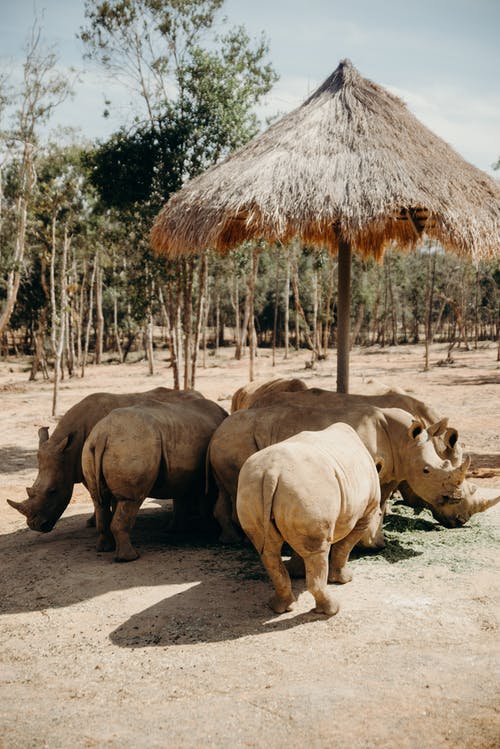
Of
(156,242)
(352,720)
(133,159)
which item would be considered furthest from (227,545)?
(133,159)

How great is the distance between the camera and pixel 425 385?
24.7 m

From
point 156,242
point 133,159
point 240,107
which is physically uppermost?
point 240,107

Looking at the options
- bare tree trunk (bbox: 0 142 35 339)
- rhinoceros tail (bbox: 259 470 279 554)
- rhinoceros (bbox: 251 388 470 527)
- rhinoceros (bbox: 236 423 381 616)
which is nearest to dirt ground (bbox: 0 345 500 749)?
rhinoceros (bbox: 251 388 470 527)

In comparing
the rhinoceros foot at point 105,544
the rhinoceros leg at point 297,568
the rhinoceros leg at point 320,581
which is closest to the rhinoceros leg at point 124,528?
the rhinoceros foot at point 105,544

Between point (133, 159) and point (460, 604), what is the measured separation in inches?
460

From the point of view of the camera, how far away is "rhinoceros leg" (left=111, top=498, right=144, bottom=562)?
6969 mm

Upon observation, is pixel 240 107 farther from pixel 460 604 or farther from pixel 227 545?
pixel 460 604

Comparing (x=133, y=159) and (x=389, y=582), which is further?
(x=133, y=159)

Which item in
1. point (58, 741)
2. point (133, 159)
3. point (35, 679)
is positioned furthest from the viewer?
point (133, 159)

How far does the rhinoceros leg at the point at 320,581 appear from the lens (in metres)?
5.34

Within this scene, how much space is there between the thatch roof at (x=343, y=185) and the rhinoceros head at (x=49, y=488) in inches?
116

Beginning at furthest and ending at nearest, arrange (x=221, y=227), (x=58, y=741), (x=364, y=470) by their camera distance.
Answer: (x=221, y=227) < (x=364, y=470) < (x=58, y=741)

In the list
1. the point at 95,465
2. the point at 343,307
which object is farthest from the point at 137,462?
the point at 343,307

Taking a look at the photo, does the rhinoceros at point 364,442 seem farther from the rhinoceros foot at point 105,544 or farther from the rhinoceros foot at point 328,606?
the rhinoceros foot at point 328,606
